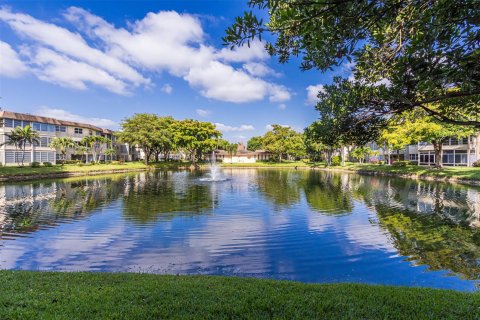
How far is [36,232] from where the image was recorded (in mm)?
13367

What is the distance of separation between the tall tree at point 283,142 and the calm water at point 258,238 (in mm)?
58243

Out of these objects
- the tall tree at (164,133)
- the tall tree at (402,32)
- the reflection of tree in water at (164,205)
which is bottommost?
the reflection of tree in water at (164,205)

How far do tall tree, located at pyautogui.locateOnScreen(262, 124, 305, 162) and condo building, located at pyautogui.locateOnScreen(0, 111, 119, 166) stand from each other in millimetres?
47133

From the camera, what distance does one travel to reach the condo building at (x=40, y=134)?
47.4 m

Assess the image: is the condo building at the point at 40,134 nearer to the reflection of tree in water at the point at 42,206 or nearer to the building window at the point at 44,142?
the building window at the point at 44,142

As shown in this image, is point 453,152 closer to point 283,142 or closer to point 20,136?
point 283,142

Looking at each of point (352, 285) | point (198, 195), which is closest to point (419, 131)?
point (198, 195)

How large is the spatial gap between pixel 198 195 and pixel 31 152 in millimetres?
43823

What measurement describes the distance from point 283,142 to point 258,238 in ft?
230

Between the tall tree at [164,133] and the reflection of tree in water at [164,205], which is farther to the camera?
the tall tree at [164,133]

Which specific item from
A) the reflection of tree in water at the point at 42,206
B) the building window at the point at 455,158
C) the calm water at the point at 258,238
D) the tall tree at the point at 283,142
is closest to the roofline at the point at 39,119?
the reflection of tree in water at the point at 42,206

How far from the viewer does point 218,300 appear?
525 cm

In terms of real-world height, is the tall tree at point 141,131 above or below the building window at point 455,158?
above

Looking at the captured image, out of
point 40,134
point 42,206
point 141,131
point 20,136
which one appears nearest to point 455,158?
point 42,206
